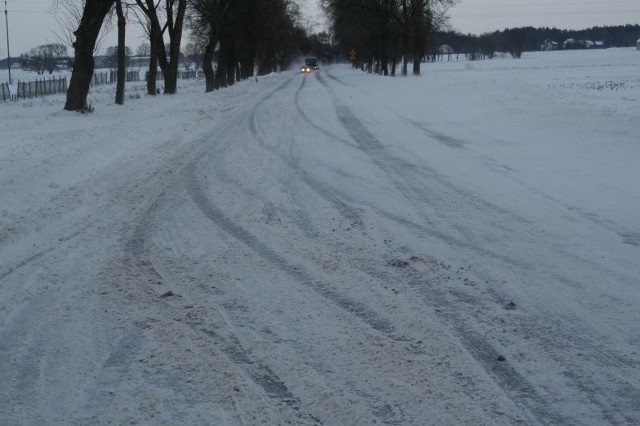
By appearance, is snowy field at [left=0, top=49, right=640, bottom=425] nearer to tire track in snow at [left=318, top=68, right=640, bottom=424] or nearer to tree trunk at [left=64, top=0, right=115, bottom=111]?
tire track in snow at [left=318, top=68, right=640, bottom=424]

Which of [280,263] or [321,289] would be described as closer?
[321,289]

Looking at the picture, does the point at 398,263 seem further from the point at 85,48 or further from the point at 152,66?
the point at 152,66

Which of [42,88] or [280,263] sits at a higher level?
[42,88]

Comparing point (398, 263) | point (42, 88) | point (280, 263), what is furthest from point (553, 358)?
point (42, 88)

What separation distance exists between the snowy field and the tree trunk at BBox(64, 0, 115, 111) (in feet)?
32.7

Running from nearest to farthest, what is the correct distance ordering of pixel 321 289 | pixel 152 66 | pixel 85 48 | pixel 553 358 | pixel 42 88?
1. pixel 553 358
2. pixel 321 289
3. pixel 85 48
4. pixel 152 66
5. pixel 42 88

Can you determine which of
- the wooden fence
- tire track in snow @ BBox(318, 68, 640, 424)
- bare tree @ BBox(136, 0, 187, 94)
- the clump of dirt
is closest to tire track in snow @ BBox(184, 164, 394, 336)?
tire track in snow @ BBox(318, 68, 640, 424)

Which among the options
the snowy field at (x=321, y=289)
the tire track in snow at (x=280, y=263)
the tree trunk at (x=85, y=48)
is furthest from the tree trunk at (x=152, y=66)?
the tire track in snow at (x=280, y=263)

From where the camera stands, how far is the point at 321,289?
217 inches

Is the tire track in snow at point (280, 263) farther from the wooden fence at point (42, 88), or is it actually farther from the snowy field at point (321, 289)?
the wooden fence at point (42, 88)

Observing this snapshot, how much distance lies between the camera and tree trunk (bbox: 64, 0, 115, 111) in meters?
20.8

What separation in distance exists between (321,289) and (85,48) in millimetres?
18299

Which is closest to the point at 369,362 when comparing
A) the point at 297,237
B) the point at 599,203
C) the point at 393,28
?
the point at 297,237

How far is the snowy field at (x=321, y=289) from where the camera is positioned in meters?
3.84
